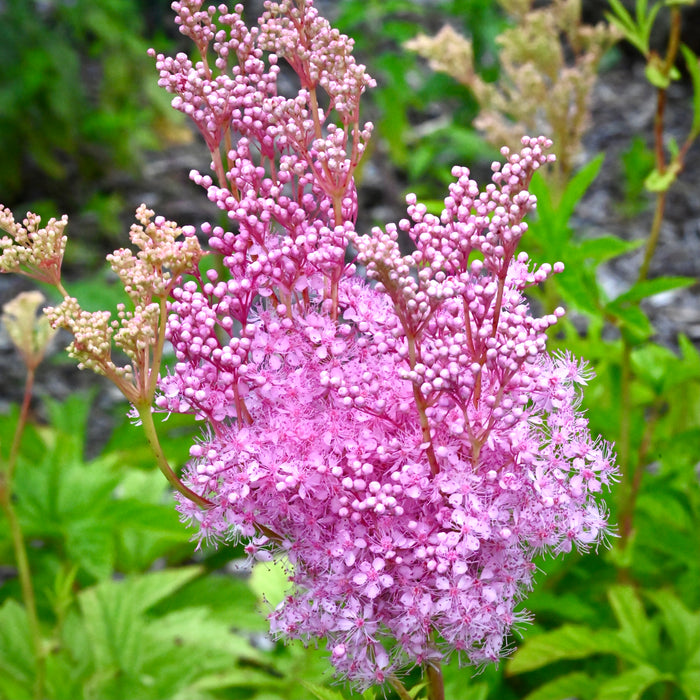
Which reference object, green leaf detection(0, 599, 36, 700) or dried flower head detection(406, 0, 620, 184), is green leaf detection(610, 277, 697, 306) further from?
green leaf detection(0, 599, 36, 700)

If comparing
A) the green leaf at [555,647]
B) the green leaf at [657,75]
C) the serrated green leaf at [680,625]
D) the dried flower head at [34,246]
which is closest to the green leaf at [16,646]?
the green leaf at [555,647]

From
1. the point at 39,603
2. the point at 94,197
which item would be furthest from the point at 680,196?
the point at 39,603

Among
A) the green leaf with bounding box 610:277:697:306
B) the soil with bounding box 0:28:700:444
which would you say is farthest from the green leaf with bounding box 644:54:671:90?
the soil with bounding box 0:28:700:444

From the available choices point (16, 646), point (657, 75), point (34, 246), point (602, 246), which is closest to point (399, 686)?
point (34, 246)

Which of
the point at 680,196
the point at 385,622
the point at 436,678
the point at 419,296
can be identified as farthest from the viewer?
the point at 680,196

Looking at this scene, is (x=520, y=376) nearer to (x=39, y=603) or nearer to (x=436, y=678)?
(x=436, y=678)

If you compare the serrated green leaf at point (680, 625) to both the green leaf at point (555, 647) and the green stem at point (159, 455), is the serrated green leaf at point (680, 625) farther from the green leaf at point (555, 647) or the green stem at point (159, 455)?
the green stem at point (159, 455)
